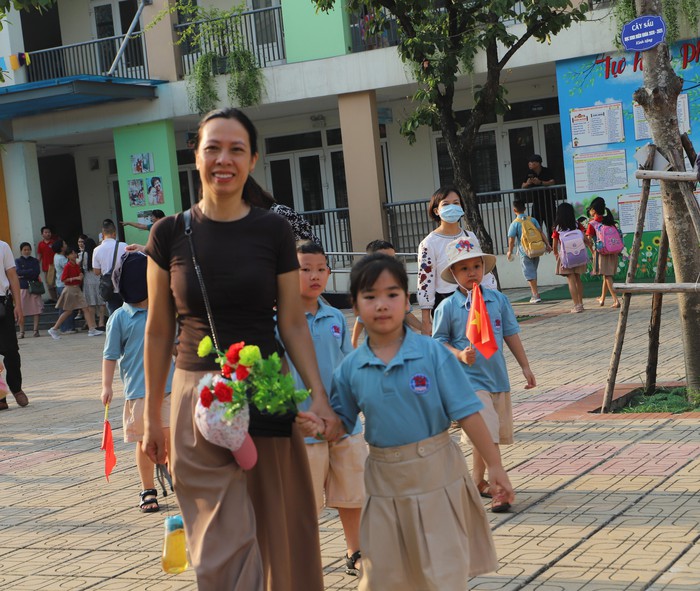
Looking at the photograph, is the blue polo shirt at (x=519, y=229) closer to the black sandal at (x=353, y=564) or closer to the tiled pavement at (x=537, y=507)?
the tiled pavement at (x=537, y=507)

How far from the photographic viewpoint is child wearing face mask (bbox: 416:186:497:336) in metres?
8.09

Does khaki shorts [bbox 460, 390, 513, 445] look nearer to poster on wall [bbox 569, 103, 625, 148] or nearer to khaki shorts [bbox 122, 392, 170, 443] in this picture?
khaki shorts [bbox 122, 392, 170, 443]

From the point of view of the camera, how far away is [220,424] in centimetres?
370

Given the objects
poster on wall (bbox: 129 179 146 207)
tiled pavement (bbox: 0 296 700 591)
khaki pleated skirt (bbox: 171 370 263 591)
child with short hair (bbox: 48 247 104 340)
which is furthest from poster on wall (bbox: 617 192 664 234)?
khaki pleated skirt (bbox: 171 370 263 591)

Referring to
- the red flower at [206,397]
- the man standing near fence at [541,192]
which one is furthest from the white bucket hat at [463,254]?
the man standing near fence at [541,192]

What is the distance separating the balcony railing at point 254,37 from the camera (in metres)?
22.9

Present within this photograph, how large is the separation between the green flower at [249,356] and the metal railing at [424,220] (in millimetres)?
18364

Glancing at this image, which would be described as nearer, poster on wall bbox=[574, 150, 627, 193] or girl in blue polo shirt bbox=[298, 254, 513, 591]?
girl in blue polo shirt bbox=[298, 254, 513, 591]

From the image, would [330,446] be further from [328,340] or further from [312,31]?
[312,31]

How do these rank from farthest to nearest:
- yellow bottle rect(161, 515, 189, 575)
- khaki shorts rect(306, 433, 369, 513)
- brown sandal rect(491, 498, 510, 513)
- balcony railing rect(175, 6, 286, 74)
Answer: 1. balcony railing rect(175, 6, 286, 74)
2. brown sandal rect(491, 498, 510, 513)
3. khaki shorts rect(306, 433, 369, 513)
4. yellow bottle rect(161, 515, 189, 575)

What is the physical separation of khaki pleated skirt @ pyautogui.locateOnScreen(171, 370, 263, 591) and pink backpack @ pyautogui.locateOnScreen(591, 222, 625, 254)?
1304cm

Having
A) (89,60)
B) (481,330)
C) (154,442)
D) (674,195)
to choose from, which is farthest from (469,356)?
(89,60)

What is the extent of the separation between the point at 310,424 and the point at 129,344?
348cm

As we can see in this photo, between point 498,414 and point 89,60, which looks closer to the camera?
point 498,414
